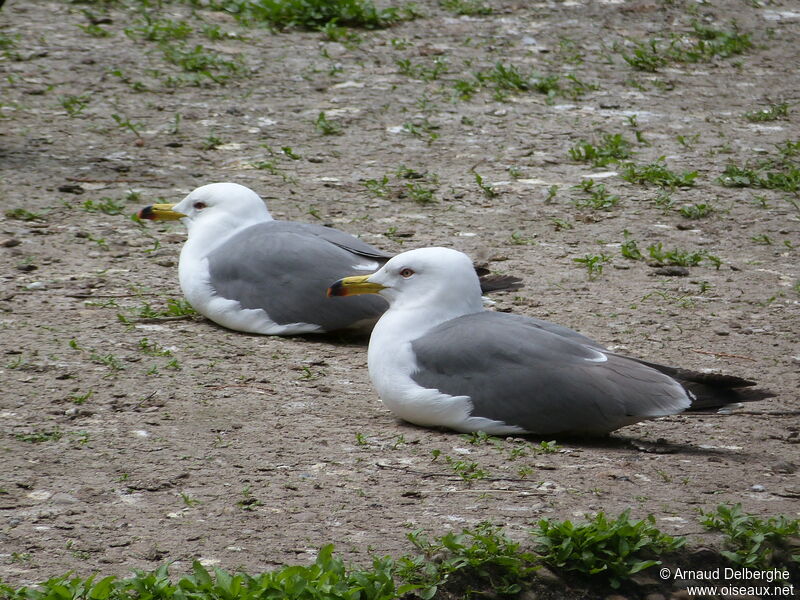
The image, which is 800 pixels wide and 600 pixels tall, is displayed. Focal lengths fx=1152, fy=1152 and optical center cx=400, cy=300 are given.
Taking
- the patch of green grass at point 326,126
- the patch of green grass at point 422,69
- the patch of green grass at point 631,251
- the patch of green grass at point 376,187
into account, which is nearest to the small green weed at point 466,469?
the patch of green grass at point 631,251

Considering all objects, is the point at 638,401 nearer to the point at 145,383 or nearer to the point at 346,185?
the point at 145,383

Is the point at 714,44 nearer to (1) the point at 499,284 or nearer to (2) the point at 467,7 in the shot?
(2) the point at 467,7

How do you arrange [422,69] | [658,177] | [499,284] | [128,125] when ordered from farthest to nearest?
1. [422,69]
2. [128,125]
3. [658,177]
4. [499,284]

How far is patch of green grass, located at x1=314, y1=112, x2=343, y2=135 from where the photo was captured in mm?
8539

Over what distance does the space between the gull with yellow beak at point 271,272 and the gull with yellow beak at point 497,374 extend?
2.21 feet

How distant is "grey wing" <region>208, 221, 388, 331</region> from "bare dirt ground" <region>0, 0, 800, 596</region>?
0.59ft

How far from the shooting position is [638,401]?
13.9 ft

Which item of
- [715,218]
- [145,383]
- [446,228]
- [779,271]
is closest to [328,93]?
[446,228]

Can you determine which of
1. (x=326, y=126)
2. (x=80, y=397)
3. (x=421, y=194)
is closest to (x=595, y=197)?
(x=421, y=194)

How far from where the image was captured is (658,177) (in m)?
7.69

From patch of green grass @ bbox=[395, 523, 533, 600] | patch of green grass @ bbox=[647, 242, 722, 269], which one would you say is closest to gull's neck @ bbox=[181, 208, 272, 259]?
patch of green grass @ bbox=[647, 242, 722, 269]

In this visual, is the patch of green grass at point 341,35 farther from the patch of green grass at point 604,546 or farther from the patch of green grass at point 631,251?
the patch of green grass at point 604,546

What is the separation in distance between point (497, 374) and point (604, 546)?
39.2 inches

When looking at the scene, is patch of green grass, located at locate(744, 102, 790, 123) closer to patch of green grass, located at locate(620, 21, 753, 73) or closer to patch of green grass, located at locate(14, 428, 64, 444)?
patch of green grass, located at locate(620, 21, 753, 73)
